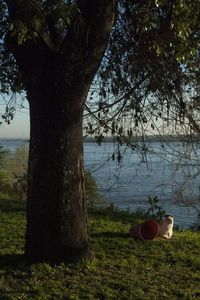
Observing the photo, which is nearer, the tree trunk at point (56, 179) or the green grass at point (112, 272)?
the green grass at point (112, 272)

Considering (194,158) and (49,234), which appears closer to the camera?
(49,234)

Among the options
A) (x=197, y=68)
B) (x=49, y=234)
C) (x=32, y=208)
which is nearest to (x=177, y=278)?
(x=49, y=234)

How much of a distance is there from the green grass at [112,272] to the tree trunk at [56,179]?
337 millimetres

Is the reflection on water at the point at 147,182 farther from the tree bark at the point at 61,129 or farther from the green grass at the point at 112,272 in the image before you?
the tree bark at the point at 61,129

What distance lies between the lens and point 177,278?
5172 millimetres

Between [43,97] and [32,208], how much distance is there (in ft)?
5.47

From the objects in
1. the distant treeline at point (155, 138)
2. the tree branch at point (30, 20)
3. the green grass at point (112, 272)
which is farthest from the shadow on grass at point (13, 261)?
the tree branch at point (30, 20)

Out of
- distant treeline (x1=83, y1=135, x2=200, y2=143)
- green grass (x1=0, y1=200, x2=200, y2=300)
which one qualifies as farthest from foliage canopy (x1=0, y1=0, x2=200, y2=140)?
green grass (x1=0, y1=200, x2=200, y2=300)

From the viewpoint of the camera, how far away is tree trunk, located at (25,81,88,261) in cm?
516

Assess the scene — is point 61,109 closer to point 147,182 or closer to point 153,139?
point 153,139

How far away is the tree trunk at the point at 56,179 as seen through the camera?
5.16m

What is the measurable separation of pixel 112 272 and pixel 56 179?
62.0 inches

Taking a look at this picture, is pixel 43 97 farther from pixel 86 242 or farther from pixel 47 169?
pixel 86 242

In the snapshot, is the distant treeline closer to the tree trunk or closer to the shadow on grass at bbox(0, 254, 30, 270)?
the tree trunk
